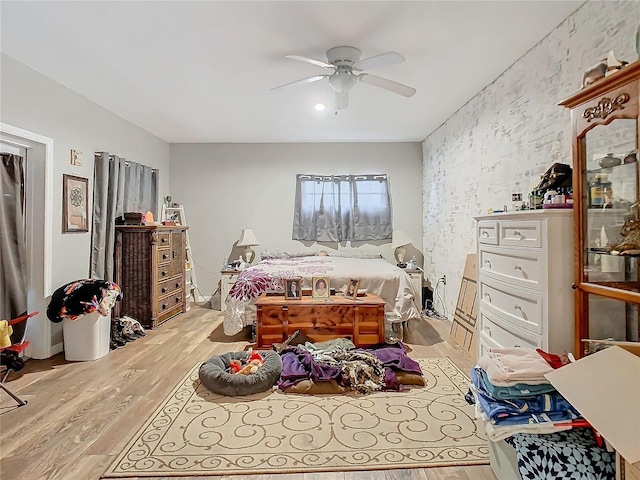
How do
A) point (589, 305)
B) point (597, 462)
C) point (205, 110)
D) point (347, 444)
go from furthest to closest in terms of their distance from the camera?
point (205, 110) < point (347, 444) < point (589, 305) < point (597, 462)

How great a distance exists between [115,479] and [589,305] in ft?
7.91

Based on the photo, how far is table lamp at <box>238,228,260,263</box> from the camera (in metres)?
5.75

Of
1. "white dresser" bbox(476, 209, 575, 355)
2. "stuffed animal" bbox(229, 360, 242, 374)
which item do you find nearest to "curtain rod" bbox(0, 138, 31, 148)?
"stuffed animal" bbox(229, 360, 242, 374)

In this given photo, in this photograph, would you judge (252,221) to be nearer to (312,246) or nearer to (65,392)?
(312,246)

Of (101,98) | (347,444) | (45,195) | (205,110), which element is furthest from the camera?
(205,110)

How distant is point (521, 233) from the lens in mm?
2033

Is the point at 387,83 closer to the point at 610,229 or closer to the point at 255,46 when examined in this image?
the point at 255,46

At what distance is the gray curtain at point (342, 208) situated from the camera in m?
5.98

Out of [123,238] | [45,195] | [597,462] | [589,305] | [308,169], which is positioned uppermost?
[308,169]

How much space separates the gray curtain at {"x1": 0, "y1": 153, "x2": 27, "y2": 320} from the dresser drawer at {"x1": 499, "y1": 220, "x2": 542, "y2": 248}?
394 centimetres

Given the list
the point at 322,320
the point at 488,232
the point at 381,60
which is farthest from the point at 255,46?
the point at 322,320

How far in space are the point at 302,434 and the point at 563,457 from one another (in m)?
1.31

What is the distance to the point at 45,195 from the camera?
3334 mm

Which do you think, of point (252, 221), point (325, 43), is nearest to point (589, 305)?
point (325, 43)
